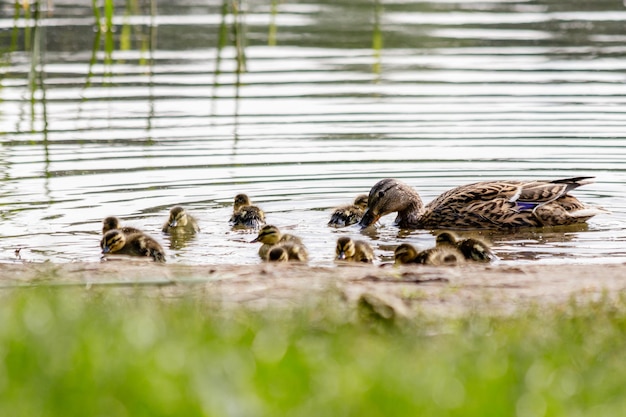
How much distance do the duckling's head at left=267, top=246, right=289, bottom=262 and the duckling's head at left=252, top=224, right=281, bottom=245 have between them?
74 centimetres

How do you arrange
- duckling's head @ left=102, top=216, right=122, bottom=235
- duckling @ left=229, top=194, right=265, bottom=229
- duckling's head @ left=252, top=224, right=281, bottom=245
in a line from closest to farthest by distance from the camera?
duckling's head @ left=252, top=224, right=281, bottom=245
duckling's head @ left=102, top=216, right=122, bottom=235
duckling @ left=229, top=194, right=265, bottom=229

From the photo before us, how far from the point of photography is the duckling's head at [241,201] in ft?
35.0

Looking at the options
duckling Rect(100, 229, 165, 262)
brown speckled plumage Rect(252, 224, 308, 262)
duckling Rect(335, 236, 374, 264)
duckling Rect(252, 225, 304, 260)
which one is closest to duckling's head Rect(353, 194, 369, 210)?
brown speckled plumage Rect(252, 224, 308, 262)

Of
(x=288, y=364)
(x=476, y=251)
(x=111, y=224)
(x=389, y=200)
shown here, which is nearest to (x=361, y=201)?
(x=389, y=200)

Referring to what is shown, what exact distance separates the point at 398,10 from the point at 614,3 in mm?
4544

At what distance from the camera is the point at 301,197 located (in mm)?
11539

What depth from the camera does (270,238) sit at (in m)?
9.52

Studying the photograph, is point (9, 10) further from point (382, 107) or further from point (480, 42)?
Answer: point (382, 107)

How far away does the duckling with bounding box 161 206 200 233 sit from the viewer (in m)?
9.99

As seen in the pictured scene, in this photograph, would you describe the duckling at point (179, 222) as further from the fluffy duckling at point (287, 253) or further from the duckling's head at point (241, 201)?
the fluffy duckling at point (287, 253)

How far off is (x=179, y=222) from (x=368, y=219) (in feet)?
6.13

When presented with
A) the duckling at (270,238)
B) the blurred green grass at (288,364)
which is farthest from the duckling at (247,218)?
the blurred green grass at (288,364)

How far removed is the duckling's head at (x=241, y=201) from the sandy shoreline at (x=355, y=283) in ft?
9.13

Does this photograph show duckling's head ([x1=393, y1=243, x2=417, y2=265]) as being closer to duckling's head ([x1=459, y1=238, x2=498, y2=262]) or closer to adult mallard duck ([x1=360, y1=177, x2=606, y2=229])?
duckling's head ([x1=459, y1=238, x2=498, y2=262])
